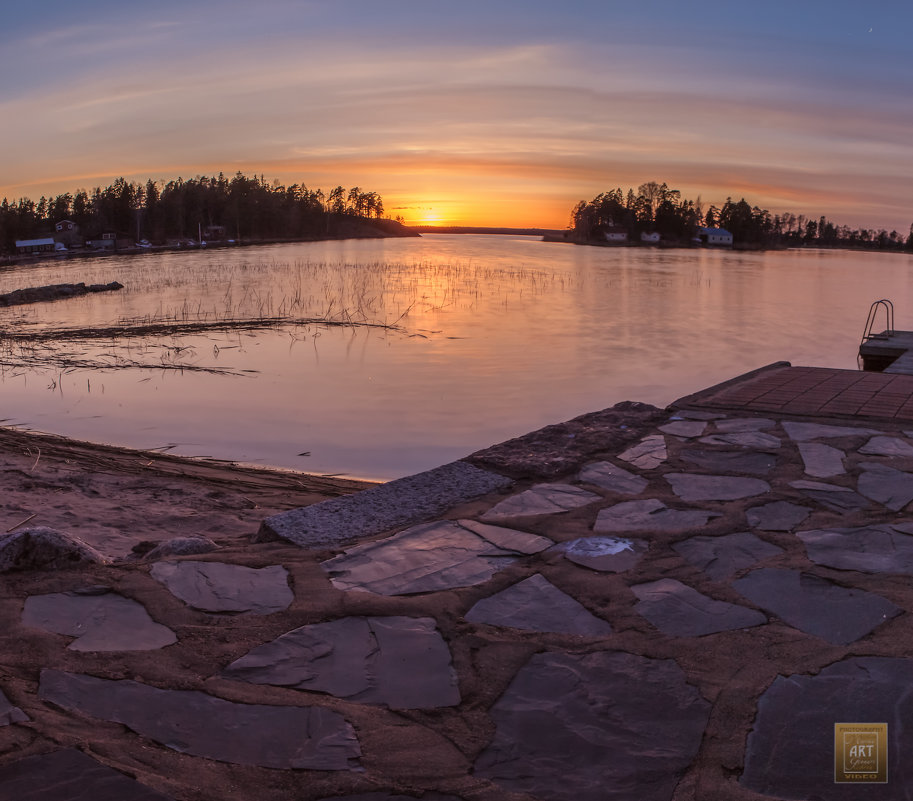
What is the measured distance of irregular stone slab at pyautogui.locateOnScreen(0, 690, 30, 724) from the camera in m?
2.00

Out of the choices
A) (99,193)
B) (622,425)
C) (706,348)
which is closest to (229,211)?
(99,193)

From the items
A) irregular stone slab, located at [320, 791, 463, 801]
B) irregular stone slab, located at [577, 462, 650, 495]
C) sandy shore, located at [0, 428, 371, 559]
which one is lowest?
sandy shore, located at [0, 428, 371, 559]

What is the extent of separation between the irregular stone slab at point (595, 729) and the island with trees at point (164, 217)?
97.9 metres

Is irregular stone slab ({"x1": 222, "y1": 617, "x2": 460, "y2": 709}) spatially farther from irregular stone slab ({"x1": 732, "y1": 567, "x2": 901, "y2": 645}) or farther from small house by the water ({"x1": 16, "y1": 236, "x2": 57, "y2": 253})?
small house by the water ({"x1": 16, "y1": 236, "x2": 57, "y2": 253})

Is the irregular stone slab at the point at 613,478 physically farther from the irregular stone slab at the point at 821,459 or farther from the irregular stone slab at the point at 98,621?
the irregular stone slab at the point at 98,621

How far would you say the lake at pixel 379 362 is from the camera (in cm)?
938

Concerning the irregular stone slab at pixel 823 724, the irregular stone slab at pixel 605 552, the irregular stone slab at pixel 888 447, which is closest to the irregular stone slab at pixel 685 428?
the irregular stone slab at pixel 888 447

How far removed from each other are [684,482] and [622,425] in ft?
4.29

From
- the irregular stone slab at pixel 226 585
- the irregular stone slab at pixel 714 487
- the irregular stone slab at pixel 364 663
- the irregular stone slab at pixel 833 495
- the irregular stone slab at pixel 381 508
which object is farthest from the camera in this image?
the irregular stone slab at pixel 714 487

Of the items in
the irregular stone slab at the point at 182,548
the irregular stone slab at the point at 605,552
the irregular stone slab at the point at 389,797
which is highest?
the irregular stone slab at the point at 605,552

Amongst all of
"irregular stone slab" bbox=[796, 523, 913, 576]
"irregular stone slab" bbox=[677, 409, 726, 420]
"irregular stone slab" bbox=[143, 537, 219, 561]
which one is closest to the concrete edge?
"irregular stone slab" bbox=[677, 409, 726, 420]

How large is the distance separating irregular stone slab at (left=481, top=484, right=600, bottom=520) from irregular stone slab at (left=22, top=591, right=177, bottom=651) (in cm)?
167

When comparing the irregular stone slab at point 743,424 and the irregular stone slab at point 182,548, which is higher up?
the irregular stone slab at point 743,424

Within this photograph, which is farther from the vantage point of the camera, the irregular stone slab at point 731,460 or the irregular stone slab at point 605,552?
the irregular stone slab at point 731,460
